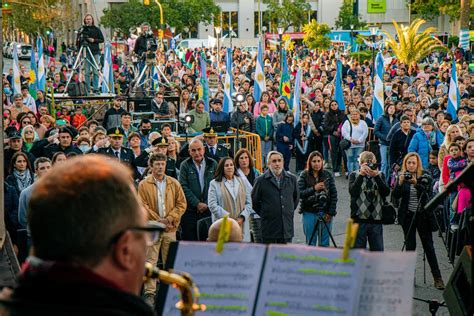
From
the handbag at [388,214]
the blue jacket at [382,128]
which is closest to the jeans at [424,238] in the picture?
the handbag at [388,214]

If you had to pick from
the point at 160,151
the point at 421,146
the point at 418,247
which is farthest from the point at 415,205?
the point at 421,146

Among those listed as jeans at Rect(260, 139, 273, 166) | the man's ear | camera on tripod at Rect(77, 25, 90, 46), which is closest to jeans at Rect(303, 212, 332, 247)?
jeans at Rect(260, 139, 273, 166)

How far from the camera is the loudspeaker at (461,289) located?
14.9 ft

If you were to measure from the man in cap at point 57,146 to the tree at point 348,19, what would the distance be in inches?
2681

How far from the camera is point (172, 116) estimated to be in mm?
21094

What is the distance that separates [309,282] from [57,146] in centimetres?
1050

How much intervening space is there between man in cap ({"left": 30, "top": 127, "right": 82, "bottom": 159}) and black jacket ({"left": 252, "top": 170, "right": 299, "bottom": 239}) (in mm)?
3473

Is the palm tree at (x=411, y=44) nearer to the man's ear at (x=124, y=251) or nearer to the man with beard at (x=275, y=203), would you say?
the man with beard at (x=275, y=203)

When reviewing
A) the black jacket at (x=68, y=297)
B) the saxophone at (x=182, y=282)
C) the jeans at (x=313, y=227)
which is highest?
the black jacket at (x=68, y=297)

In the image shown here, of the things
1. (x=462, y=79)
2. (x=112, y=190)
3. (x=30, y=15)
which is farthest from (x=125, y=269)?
(x=30, y=15)

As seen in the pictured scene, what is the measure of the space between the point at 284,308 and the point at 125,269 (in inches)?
43.4

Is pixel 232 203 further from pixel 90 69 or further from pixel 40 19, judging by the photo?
pixel 40 19

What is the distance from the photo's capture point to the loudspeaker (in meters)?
4.53

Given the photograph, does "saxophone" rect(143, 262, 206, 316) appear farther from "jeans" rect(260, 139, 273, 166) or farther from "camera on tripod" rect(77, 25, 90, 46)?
"camera on tripod" rect(77, 25, 90, 46)
